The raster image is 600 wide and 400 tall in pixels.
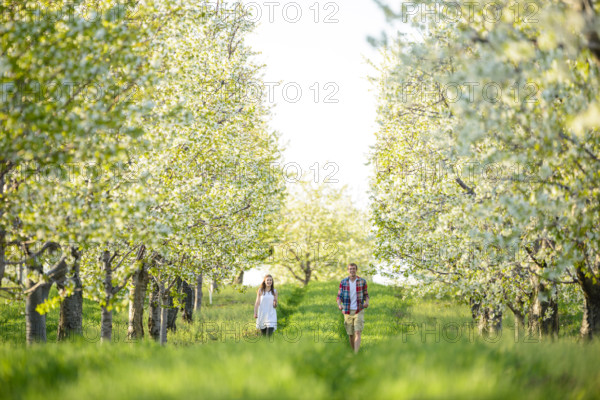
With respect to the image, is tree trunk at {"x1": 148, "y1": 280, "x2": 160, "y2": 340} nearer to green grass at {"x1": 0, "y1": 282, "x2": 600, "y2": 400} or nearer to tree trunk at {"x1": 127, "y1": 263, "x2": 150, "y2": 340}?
tree trunk at {"x1": 127, "y1": 263, "x2": 150, "y2": 340}

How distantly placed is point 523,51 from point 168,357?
7.27 m

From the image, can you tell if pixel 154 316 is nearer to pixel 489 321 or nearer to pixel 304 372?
pixel 489 321

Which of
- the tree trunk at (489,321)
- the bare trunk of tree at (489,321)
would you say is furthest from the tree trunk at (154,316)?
the tree trunk at (489,321)

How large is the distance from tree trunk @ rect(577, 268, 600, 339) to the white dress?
8.05 metres

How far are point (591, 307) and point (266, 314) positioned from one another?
8.39m

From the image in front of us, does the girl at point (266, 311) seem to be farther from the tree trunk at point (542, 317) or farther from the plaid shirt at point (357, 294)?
the tree trunk at point (542, 317)

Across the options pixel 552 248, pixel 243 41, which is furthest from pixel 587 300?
pixel 243 41

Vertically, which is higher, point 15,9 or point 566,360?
point 15,9

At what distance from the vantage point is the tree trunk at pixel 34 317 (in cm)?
1186

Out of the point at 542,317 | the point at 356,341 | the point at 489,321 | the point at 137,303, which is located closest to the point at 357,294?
the point at 356,341

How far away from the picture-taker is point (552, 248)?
1063cm

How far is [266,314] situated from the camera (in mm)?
14125

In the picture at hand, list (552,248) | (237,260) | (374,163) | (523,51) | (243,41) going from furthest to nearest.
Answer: (243,41), (374,163), (237,260), (552,248), (523,51)

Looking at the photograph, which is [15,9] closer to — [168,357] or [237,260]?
[168,357]
